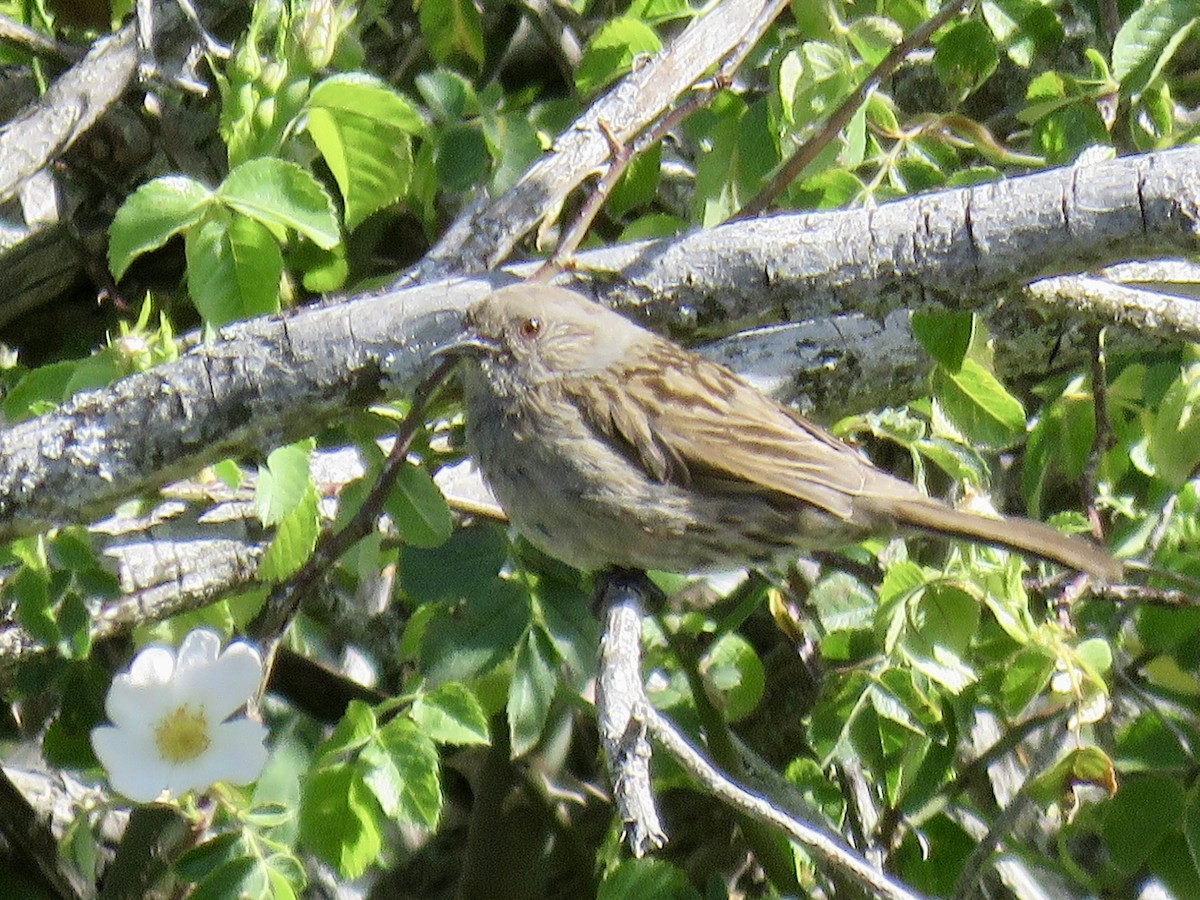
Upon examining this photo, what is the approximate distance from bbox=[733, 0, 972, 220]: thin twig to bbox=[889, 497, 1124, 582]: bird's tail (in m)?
0.76

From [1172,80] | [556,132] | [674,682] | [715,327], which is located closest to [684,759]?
[715,327]

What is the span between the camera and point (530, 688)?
295 centimetres

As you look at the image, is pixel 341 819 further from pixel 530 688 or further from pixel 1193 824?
pixel 1193 824

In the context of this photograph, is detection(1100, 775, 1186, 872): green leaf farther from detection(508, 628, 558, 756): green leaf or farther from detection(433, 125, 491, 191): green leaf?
detection(433, 125, 491, 191): green leaf

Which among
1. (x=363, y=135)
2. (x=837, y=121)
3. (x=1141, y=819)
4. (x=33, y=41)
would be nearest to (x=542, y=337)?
(x=363, y=135)

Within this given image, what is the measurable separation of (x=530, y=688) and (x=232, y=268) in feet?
3.16

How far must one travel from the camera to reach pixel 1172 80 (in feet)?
12.6

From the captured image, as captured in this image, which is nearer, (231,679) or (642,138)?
(231,679)

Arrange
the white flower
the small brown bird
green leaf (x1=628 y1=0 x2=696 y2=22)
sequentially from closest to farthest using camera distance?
the white flower → the small brown bird → green leaf (x1=628 y1=0 x2=696 y2=22)

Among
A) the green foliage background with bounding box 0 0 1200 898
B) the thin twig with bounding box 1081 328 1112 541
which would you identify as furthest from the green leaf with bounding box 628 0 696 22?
the thin twig with bounding box 1081 328 1112 541

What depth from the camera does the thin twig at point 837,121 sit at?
2912mm

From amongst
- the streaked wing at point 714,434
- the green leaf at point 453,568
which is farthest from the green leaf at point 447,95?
the green leaf at point 453,568

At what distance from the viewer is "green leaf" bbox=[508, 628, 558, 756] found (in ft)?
9.61

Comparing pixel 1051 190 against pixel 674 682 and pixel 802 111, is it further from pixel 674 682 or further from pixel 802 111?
pixel 674 682
